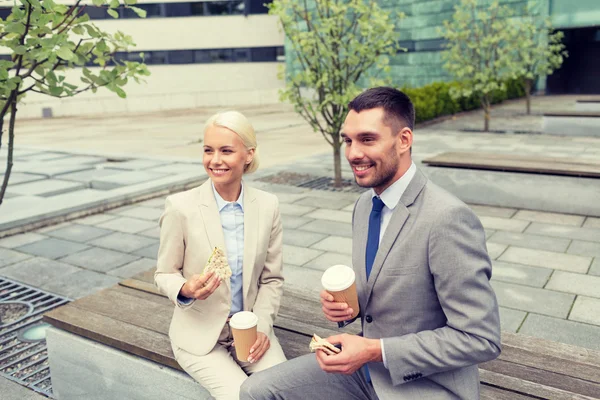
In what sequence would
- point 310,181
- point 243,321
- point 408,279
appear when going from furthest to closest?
point 310,181
point 243,321
point 408,279

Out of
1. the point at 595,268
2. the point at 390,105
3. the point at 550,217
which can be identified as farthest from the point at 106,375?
the point at 550,217

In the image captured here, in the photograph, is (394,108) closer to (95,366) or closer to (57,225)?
(95,366)

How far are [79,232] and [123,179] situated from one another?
2968mm

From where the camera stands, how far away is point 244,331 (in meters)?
2.40

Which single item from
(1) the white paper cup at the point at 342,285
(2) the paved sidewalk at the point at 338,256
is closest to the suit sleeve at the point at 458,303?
(1) the white paper cup at the point at 342,285

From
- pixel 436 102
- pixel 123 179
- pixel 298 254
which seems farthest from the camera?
pixel 436 102

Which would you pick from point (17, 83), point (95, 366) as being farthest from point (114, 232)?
point (95, 366)

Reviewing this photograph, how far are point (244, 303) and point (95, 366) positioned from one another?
1.17m

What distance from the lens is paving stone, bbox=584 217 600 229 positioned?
689 centimetres

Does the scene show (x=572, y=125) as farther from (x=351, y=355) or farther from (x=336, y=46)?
(x=351, y=355)

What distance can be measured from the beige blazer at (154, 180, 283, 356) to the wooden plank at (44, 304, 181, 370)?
20 cm

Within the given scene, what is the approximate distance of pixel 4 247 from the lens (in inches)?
268

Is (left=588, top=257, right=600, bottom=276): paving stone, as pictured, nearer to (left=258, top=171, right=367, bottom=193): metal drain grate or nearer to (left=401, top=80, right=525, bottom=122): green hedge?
(left=258, top=171, right=367, bottom=193): metal drain grate

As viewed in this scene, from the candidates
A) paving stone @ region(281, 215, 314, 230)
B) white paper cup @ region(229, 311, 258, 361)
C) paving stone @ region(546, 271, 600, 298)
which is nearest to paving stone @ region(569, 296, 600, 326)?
paving stone @ region(546, 271, 600, 298)
